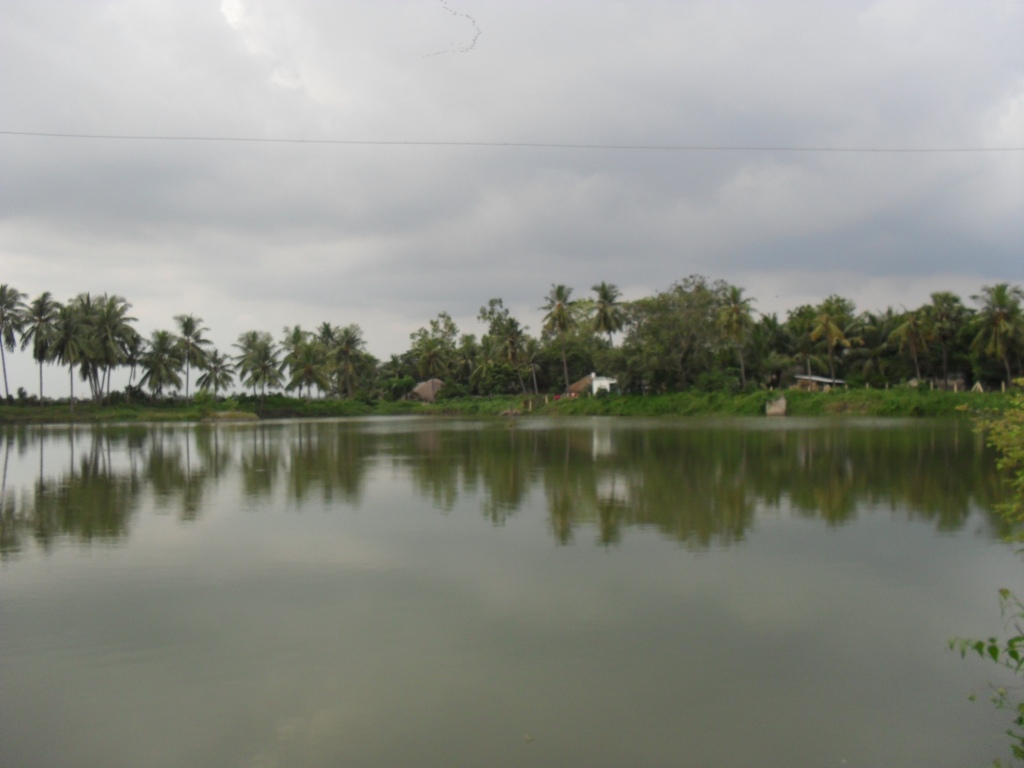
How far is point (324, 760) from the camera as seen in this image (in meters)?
3.82

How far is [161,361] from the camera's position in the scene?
58.4 m

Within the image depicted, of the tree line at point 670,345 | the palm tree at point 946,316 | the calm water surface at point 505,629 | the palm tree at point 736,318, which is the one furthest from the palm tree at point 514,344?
the calm water surface at point 505,629

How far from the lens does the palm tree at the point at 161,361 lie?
58125mm

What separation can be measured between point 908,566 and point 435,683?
4.76 metres

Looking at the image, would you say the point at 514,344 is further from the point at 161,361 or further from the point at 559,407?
the point at 161,361

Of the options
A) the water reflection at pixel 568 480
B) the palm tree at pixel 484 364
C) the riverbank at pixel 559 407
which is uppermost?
the palm tree at pixel 484 364

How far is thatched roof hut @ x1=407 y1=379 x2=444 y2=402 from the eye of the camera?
235 feet

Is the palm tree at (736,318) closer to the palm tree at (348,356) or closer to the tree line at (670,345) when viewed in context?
the tree line at (670,345)

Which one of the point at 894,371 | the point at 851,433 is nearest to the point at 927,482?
the point at 851,433

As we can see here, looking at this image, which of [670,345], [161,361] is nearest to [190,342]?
[161,361]

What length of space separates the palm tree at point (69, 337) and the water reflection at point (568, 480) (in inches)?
1087

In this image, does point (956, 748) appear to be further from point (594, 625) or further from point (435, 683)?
point (435, 683)

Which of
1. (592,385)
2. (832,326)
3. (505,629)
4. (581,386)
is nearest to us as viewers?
(505,629)

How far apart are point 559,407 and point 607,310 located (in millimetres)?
8020
